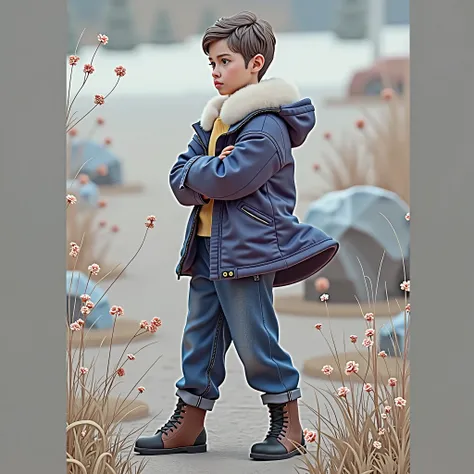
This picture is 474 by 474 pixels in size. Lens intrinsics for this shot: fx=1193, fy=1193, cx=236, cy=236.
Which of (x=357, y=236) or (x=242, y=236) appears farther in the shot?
(x=357, y=236)

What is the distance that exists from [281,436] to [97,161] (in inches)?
236

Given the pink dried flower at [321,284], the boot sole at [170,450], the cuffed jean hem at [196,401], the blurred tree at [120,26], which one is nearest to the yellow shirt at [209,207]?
the cuffed jean hem at [196,401]

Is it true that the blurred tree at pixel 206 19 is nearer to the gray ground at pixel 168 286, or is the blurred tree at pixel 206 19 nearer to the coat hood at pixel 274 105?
the gray ground at pixel 168 286

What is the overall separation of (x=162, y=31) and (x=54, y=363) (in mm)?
11436

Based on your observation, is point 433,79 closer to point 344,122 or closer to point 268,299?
point 268,299

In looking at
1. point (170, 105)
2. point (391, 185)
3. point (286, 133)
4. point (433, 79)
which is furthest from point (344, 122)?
point (433, 79)

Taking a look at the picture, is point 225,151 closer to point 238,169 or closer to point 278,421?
point 238,169

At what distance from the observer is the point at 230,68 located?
312 centimetres

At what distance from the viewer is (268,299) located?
312 cm

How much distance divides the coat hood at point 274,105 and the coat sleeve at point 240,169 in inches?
3.0

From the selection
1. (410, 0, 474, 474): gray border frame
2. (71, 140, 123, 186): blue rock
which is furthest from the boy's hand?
(71, 140, 123, 186): blue rock

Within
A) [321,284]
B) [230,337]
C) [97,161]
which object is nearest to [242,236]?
[230,337]

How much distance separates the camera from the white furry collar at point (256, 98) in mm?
3080

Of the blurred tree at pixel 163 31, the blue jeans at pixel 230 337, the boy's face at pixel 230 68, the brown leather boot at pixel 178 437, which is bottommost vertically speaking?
the brown leather boot at pixel 178 437
